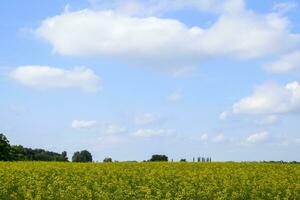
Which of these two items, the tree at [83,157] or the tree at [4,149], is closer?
the tree at [4,149]

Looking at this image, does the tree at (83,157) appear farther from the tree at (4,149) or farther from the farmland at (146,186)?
the farmland at (146,186)

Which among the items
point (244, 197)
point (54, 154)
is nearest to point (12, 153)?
point (54, 154)

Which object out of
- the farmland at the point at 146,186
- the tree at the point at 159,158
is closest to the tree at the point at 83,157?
the tree at the point at 159,158

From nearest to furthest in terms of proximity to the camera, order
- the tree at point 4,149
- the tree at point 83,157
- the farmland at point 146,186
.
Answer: the farmland at point 146,186 < the tree at point 4,149 < the tree at point 83,157

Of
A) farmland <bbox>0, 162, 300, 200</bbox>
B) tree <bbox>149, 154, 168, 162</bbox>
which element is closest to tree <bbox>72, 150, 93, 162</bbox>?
tree <bbox>149, 154, 168, 162</bbox>

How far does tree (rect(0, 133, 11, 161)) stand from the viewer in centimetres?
4941

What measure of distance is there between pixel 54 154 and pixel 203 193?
56040 millimetres

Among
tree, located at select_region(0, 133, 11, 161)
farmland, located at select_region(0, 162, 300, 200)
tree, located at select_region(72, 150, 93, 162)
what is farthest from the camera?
tree, located at select_region(72, 150, 93, 162)

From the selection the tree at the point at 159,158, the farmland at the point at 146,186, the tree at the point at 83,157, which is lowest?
the farmland at the point at 146,186

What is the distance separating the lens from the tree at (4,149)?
162 feet

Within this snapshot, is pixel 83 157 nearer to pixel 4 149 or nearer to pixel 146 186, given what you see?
pixel 4 149

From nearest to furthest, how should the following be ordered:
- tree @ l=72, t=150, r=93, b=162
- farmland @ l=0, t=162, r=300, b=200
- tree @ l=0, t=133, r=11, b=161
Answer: farmland @ l=0, t=162, r=300, b=200 < tree @ l=0, t=133, r=11, b=161 < tree @ l=72, t=150, r=93, b=162

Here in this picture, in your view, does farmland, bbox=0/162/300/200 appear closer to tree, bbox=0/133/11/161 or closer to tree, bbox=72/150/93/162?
tree, bbox=0/133/11/161

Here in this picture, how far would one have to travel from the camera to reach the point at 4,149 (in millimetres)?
49844
